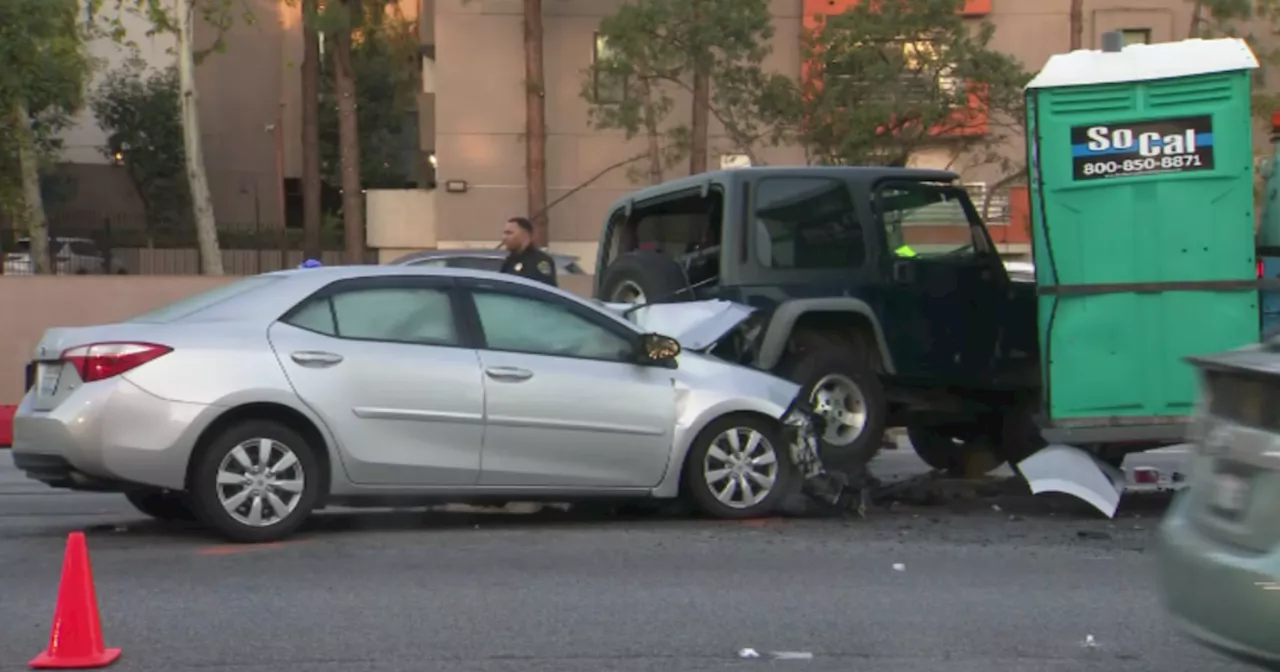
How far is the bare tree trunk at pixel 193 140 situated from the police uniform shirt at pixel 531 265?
55.6ft

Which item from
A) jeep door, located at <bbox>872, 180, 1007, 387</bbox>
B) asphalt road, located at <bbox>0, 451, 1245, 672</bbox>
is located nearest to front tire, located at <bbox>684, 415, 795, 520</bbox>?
asphalt road, located at <bbox>0, 451, 1245, 672</bbox>

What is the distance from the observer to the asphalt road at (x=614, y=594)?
5.87 metres

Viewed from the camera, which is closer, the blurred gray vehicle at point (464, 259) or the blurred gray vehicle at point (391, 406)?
the blurred gray vehicle at point (391, 406)

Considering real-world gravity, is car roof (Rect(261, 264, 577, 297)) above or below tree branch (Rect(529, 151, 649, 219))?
below

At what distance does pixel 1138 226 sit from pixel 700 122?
62.2 feet

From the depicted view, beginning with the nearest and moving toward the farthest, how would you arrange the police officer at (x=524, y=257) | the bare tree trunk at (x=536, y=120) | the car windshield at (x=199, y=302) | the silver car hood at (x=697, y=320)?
the car windshield at (x=199, y=302) → the silver car hood at (x=697, y=320) → the police officer at (x=524, y=257) → the bare tree trunk at (x=536, y=120)

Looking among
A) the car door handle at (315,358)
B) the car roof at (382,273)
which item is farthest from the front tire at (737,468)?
the car door handle at (315,358)

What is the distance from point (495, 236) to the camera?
30.8 meters

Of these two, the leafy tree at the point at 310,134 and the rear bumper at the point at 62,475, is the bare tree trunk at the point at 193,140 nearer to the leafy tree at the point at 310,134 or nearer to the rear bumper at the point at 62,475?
the leafy tree at the point at 310,134

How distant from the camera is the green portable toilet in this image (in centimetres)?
848

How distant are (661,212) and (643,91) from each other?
16897mm

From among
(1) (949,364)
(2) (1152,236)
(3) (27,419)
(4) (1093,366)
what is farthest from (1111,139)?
(3) (27,419)

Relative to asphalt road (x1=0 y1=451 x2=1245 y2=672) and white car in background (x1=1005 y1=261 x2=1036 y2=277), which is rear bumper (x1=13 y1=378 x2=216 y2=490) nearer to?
asphalt road (x1=0 y1=451 x2=1245 y2=672)

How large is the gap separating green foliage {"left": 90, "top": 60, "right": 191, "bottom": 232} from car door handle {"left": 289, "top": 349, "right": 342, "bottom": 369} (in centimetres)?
3313
